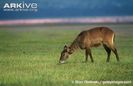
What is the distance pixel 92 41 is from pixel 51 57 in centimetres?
100

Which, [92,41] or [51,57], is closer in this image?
[51,57]

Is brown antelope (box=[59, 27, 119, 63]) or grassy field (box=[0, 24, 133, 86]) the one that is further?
brown antelope (box=[59, 27, 119, 63])

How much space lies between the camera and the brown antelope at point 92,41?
9.09 meters

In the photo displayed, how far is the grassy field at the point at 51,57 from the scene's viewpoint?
8.58 m

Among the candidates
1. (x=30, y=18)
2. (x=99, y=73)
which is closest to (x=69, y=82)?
(x=99, y=73)

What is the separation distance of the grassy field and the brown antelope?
0.09 meters

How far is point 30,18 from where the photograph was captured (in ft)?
28.8

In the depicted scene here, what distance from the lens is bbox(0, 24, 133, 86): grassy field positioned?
858cm

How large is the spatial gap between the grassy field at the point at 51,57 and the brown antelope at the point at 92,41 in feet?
0.29

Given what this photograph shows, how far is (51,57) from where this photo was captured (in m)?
8.92

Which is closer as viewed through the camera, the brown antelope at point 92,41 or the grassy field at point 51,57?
the grassy field at point 51,57

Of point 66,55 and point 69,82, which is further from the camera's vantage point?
point 66,55

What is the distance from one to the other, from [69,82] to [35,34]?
2.84ft

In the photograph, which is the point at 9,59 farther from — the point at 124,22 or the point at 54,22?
the point at 124,22
